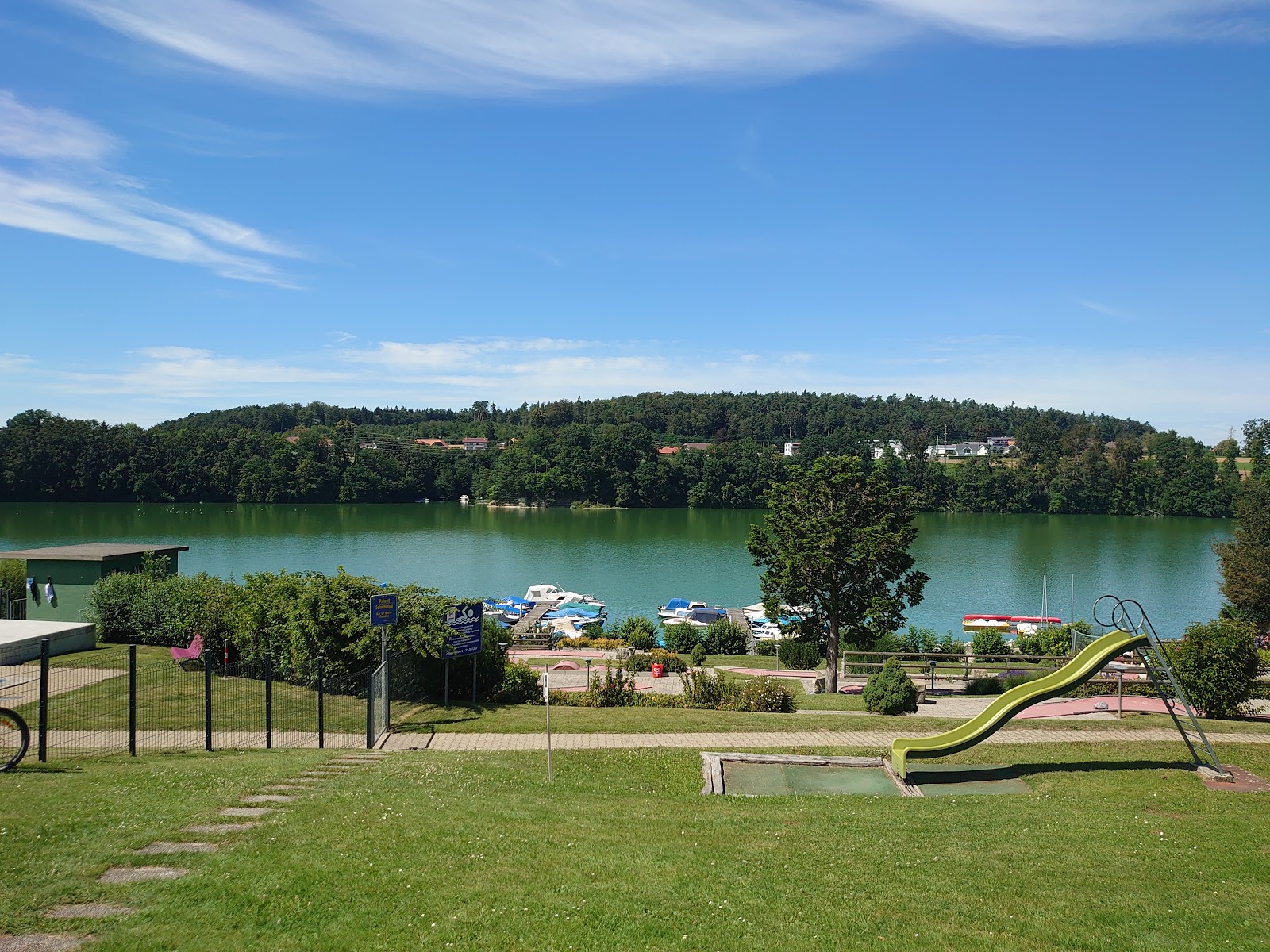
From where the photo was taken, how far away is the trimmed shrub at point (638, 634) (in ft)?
119

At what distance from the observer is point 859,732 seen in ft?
53.0

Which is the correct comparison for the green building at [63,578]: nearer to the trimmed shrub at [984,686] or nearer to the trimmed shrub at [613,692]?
the trimmed shrub at [613,692]

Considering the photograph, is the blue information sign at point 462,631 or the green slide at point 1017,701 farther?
the blue information sign at point 462,631

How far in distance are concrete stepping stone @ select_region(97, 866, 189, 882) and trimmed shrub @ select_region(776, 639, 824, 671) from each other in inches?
998

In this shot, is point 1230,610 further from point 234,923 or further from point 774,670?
point 234,923

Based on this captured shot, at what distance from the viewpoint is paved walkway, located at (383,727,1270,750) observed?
15.0 metres

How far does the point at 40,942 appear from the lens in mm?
6043

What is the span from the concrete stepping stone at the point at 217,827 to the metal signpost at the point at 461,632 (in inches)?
368

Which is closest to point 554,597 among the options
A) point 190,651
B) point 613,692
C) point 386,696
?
point 190,651

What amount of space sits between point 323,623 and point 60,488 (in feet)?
399

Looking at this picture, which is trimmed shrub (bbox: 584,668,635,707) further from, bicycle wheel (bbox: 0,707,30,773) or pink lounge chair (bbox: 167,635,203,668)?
bicycle wheel (bbox: 0,707,30,773)

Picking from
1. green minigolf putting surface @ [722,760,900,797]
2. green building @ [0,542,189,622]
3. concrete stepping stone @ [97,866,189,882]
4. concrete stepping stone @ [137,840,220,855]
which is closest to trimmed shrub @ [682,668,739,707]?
green minigolf putting surface @ [722,760,900,797]

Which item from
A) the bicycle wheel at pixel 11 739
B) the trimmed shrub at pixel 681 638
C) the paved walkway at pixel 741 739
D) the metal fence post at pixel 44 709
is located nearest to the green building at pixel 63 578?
the paved walkway at pixel 741 739

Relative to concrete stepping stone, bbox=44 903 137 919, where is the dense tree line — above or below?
above
